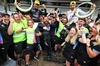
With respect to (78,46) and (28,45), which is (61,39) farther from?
(28,45)

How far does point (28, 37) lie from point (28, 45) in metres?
0.31

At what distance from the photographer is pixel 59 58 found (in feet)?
10.5

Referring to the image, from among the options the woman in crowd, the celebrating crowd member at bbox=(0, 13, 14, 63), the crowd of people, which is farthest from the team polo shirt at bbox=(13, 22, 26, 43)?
the woman in crowd

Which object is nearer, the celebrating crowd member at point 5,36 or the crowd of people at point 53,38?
the crowd of people at point 53,38

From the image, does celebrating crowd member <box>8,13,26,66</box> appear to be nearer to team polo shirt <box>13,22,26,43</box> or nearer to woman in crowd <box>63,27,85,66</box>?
team polo shirt <box>13,22,26,43</box>

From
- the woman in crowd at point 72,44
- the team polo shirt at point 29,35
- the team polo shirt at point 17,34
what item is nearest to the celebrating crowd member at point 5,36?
the team polo shirt at point 17,34

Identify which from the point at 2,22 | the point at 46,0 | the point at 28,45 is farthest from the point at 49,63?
the point at 46,0

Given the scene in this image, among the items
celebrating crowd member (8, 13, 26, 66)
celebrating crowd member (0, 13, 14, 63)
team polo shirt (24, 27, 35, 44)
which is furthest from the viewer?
team polo shirt (24, 27, 35, 44)

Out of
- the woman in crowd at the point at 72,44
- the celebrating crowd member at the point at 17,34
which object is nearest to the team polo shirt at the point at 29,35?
the celebrating crowd member at the point at 17,34

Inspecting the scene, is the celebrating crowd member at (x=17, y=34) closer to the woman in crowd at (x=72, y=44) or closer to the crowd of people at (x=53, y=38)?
the crowd of people at (x=53, y=38)

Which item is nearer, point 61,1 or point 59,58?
point 59,58

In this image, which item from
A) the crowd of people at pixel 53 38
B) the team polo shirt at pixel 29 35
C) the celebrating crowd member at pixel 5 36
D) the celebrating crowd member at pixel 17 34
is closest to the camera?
the crowd of people at pixel 53 38

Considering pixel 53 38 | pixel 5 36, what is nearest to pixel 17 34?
pixel 5 36

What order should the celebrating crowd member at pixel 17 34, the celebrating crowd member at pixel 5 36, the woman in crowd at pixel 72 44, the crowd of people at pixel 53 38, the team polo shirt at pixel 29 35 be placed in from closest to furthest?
the crowd of people at pixel 53 38 → the woman in crowd at pixel 72 44 → the celebrating crowd member at pixel 5 36 → the celebrating crowd member at pixel 17 34 → the team polo shirt at pixel 29 35
